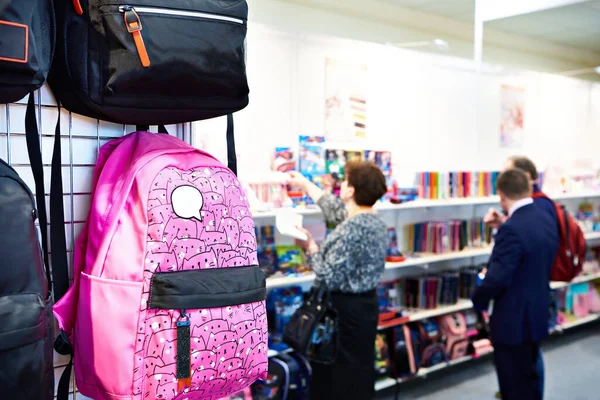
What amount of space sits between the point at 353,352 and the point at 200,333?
7.53 ft

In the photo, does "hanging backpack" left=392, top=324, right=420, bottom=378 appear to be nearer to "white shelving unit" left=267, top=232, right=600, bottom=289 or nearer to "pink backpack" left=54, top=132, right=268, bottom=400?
"white shelving unit" left=267, top=232, right=600, bottom=289

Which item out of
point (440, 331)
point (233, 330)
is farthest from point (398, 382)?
point (233, 330)

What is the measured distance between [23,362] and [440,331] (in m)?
4.31

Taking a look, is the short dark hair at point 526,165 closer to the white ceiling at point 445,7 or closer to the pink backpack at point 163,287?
the white ceiling at point 445,7

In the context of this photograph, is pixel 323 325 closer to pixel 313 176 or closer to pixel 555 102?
pixel 313 176

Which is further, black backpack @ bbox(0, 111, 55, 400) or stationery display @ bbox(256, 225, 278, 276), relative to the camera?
stationery display @ bbox(256, 225, 278, 276)

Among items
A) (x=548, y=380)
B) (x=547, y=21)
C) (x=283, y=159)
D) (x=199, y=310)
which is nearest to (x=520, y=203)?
(x=283, y=159)

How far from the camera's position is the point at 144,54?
1116mm

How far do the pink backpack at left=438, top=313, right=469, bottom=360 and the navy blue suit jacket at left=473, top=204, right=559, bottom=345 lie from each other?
1573mm

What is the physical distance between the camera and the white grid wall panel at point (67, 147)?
126 centimetres

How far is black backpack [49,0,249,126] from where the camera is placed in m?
1.12

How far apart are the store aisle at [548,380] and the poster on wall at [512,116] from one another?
212 centimetres

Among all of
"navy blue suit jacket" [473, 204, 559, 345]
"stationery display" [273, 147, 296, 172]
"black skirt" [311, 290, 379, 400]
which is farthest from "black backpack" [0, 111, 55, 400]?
"stationery display" [273, 147, 296, 172]

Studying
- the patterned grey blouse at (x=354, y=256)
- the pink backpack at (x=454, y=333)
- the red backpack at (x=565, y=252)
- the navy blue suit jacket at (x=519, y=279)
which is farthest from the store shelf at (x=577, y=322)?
the patterned grey blouse at (x=354, y=256)
